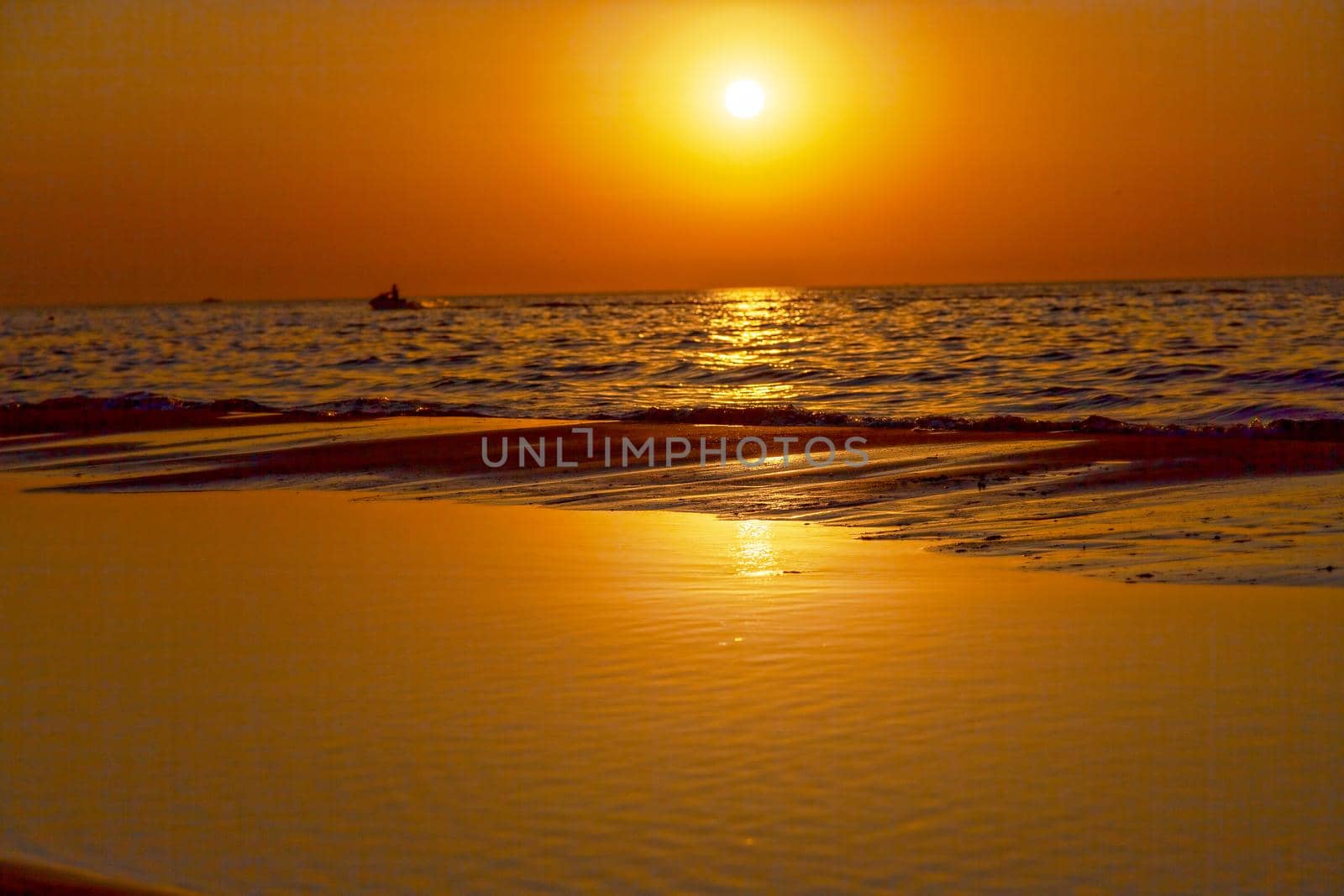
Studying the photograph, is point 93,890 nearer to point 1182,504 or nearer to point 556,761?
point 556,761

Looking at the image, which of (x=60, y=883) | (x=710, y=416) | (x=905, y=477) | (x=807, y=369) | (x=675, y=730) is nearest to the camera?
(x=60, y=883)

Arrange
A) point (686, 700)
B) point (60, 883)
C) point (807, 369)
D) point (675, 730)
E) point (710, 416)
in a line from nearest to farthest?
point (60, 883) → point (675, 730) → point (686, 700) → point (710, 416) → point (807, 369)

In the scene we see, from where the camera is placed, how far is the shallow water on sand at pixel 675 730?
3.22 metres

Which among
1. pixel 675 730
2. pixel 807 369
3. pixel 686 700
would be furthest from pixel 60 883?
pixel 807 369

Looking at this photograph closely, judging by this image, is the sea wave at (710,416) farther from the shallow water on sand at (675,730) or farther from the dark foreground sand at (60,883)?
the dark foreground sand at (60,883)

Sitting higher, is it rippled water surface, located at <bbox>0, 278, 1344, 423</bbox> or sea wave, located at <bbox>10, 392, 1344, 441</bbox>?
rippled water surface, located at <bbox>0, 278, 1344, 423</bbox>

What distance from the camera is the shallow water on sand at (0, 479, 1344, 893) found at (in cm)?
322

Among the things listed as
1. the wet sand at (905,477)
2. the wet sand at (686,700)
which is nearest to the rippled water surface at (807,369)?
the wet sand at (905,477)

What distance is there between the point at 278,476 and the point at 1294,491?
892 centimetres

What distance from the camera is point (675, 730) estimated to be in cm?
414

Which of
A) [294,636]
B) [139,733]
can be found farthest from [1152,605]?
[139,733]

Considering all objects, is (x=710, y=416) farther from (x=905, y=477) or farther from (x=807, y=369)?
(x=807, y=369)

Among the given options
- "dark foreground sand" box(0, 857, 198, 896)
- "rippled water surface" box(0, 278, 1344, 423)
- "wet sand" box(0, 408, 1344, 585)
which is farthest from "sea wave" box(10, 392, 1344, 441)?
"dark foreground sand" box(0, 857, 198, 896)

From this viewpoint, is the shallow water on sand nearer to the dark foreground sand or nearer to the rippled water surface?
the dark foreground sand
